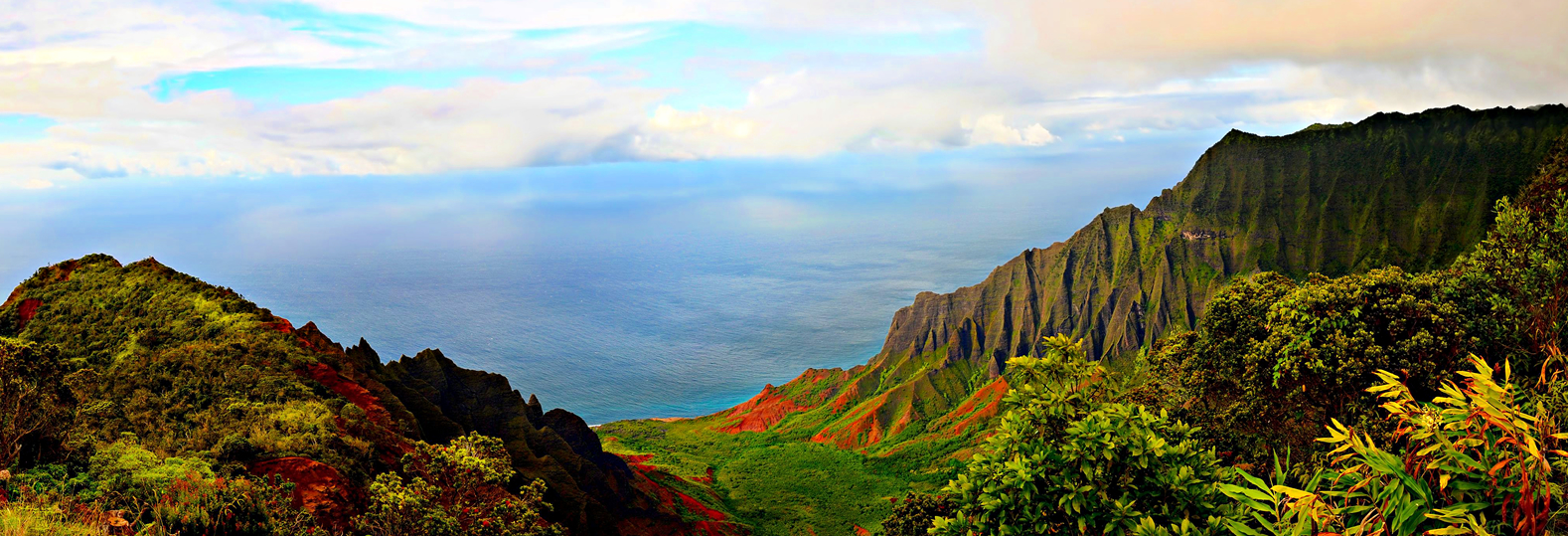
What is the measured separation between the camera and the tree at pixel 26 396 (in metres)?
13.9

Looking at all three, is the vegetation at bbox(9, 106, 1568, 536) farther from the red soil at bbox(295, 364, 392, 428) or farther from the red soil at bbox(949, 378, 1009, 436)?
the red soil at bbox(949, 378, 1009, 436)

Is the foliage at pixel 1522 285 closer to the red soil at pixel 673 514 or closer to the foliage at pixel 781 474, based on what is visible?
the red soil at pixel 673 514

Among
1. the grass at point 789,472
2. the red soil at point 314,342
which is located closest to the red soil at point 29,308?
the red soil at point 314,342

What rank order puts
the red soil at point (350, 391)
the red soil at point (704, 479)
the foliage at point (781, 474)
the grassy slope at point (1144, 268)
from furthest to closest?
1. the grassy slope at point (1144, 268)
2. the red soil at point (704, 479)
3. the foliage at point (781, 474)
4. the red soil at point (350, 391)

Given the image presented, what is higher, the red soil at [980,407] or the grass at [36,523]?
the grass at [36,523]

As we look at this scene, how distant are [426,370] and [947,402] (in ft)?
251

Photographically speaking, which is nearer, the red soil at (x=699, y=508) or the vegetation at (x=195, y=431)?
the vegetation at (x=195, y=431)

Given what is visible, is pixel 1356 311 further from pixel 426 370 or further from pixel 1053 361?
pixel 426 370

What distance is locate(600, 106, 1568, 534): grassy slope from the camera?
84.4 m

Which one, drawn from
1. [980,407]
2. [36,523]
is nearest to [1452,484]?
[36,523]

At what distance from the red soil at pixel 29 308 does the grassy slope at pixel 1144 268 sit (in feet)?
153

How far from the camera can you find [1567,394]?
8859 millimetres

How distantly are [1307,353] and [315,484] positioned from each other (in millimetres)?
25359

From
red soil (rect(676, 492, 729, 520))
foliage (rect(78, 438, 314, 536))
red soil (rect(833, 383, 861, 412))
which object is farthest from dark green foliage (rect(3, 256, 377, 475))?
red soil (rect(833, 383, 861, 412))
